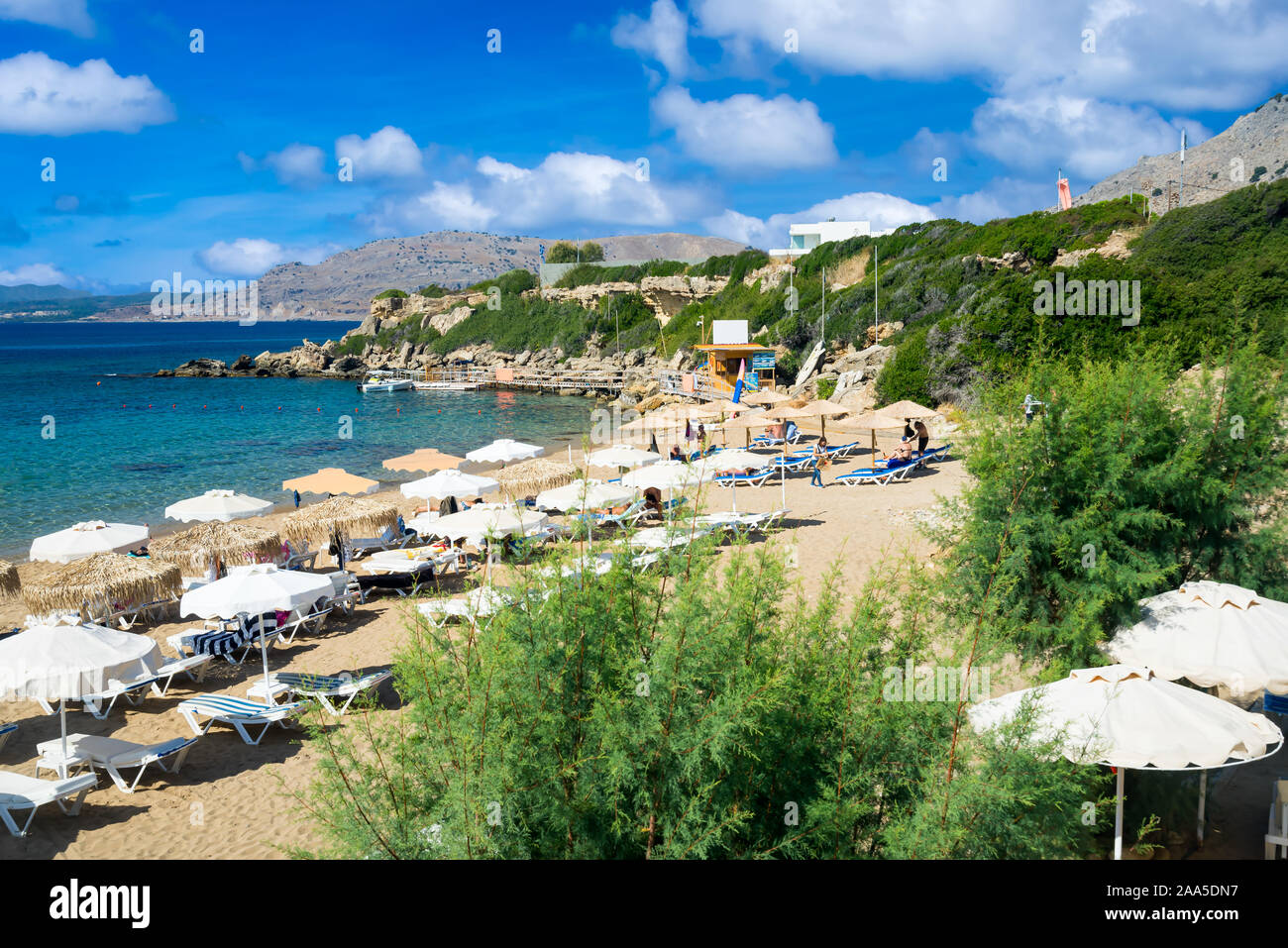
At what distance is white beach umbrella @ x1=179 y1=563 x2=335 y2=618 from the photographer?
9.54 m

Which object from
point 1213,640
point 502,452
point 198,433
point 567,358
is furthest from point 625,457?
point 567,358

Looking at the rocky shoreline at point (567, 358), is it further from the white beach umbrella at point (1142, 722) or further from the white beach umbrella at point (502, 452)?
the white beach umbrella at point (1142, 722)

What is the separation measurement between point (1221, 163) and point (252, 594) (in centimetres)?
11366

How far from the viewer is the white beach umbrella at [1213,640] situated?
657cm

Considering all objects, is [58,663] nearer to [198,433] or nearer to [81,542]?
[81,542]

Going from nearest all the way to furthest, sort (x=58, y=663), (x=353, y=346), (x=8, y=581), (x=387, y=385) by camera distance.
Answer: (x=58, y=663), (x=8, y=581), (x=387, y=385), (x=353, y=346)

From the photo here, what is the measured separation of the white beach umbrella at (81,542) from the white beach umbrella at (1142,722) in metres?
13.5

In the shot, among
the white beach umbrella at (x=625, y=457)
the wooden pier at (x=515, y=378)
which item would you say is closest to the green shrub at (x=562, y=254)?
the wooden pier at (x=515, y=378)

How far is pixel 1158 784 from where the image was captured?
21.2ft

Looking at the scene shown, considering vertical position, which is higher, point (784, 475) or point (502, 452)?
point (502, 452)

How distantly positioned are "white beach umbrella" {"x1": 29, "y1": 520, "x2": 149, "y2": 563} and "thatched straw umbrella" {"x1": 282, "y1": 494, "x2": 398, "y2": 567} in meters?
2.45

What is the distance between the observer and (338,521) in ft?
49.1
